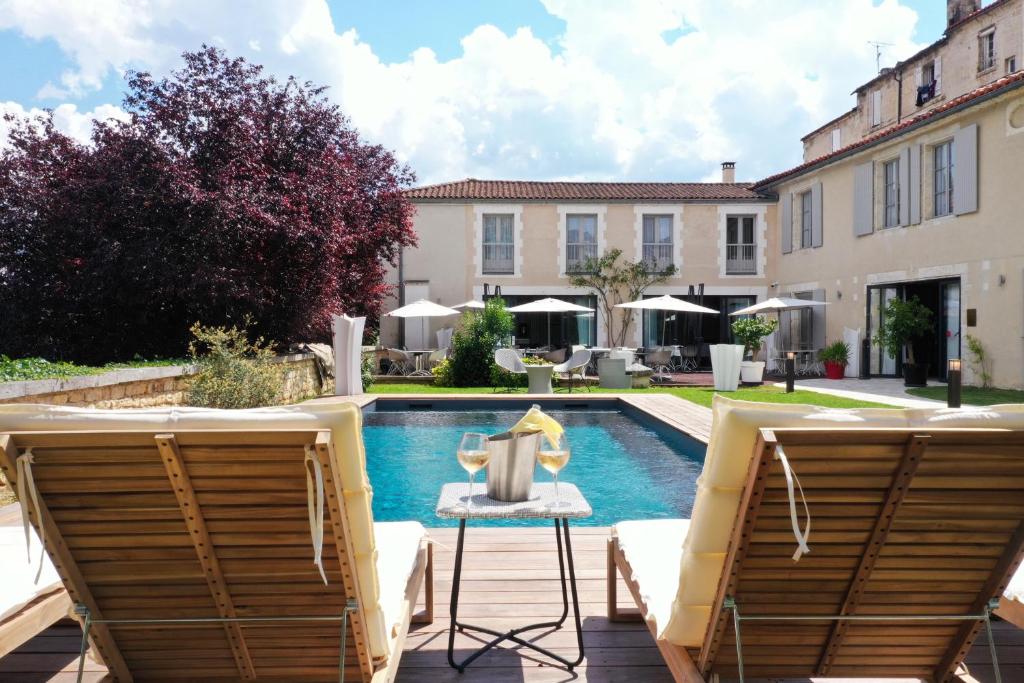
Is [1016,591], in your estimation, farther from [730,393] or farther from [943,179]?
[943,179]

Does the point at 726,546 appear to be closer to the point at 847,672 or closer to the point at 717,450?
the point at 717,450

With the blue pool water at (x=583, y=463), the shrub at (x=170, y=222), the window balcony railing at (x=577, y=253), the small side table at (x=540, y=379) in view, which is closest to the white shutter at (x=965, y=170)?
the blue pool water at (x=583, y=463)

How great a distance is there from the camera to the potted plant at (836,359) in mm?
14977

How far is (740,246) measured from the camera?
19359 millimetres

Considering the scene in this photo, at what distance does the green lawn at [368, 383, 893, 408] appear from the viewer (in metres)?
9.98

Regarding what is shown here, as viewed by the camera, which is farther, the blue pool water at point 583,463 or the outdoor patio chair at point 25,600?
the blue pool water at point 583,463

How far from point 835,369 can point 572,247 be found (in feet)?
23.8

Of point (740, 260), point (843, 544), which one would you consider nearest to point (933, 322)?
point (740, 260)

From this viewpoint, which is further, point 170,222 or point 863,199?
point 863,199

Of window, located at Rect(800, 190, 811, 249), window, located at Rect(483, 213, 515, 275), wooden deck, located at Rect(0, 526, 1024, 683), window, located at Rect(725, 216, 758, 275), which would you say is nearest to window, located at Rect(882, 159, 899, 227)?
window, located at Rect(800, 190, 811, 249)

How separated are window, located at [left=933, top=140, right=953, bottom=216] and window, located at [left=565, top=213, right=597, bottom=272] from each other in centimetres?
805

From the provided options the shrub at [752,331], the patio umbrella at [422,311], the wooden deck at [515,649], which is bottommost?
the wooden deck at [515,649]

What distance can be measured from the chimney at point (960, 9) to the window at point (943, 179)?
8.80 meters

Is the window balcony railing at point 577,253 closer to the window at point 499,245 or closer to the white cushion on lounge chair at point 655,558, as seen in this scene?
the window at point 499,245
